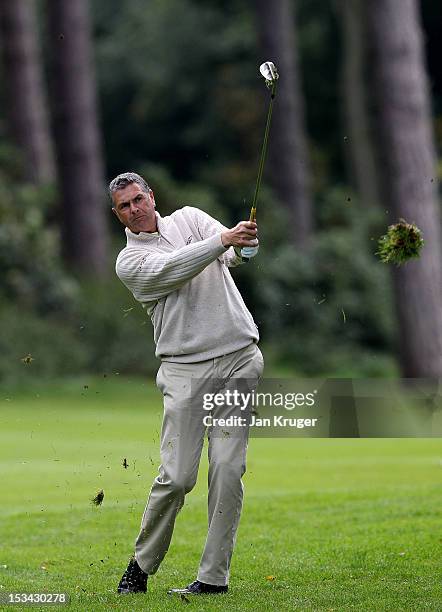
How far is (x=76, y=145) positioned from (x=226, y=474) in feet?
61.0

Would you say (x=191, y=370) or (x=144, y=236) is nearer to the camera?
(x=191, y=370)

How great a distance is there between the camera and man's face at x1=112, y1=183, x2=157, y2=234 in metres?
6.90

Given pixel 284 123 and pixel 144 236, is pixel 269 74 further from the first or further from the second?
pixel 284 123

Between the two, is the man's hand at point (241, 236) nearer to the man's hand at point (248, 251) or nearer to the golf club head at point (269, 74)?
the man's hand at point (248, 251)

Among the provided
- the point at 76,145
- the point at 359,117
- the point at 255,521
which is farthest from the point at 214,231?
the point at 359,117

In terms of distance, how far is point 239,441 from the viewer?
685 centimetres

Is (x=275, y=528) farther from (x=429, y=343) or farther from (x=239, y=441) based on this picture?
(x=429, y=343)

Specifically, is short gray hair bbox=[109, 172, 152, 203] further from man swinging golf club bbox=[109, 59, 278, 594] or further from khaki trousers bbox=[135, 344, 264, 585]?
khaki trousers bbox=[135, 344, 264, 585]

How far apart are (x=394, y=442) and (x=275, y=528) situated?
197 inches

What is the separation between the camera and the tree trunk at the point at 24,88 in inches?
999

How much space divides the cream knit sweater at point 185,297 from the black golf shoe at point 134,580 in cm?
107

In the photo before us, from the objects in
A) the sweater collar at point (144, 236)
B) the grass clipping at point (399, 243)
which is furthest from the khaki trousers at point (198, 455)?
the grass clipping at point (399, 243)

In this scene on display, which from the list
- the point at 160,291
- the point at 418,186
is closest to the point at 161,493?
the point at 160,291

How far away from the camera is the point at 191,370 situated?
Result: 6863mm
